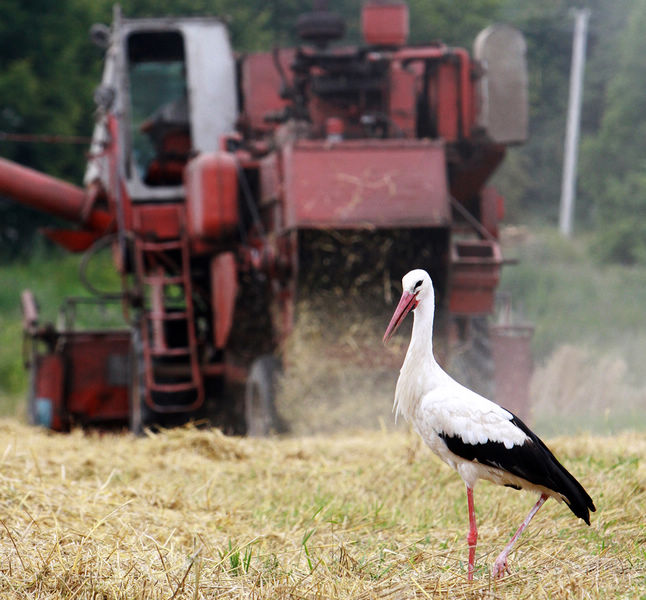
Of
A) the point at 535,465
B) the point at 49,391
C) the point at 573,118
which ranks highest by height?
the point at 535,465

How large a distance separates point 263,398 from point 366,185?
5.60 feet

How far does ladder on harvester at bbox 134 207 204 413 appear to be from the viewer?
→ 9320 mm

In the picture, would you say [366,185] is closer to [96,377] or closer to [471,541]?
[96,377]

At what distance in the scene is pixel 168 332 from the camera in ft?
32.1

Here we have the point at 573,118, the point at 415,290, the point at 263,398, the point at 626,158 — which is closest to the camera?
the point at 415,290

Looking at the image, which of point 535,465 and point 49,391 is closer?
point 535,465

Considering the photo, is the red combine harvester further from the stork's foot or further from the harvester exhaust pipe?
the stork's foot

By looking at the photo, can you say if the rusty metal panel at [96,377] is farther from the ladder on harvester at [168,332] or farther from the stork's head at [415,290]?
the stork's head at [415,290]

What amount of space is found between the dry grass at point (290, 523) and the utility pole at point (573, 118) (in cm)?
2364

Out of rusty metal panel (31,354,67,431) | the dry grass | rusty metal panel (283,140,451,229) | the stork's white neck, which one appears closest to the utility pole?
rusty metal panel (31,354,67,431)

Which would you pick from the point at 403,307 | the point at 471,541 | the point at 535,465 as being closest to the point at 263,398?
the point at 403,307

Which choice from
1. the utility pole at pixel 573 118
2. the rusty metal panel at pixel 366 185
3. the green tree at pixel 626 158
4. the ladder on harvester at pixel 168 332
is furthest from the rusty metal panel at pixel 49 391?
the utility pole at pixel 573 118

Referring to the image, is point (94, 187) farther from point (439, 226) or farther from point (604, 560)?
point (604, 560)

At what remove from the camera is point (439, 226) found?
25.4 feet
